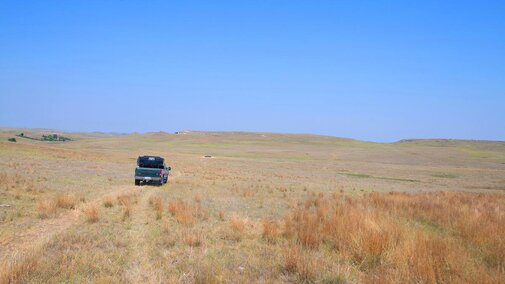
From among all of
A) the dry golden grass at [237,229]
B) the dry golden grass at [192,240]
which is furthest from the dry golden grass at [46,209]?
the dry golden grass at [237,229]

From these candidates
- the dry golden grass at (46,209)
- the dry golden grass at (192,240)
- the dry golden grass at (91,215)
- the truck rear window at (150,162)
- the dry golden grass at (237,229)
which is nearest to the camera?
the dry golden grass at (192,240)

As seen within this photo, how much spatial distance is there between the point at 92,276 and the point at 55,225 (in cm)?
584

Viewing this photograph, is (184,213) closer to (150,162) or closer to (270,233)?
(270,233)

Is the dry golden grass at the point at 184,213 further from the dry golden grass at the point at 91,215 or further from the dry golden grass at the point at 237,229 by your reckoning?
the dry golden grass at the point at 91,215

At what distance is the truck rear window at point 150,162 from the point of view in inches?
1271

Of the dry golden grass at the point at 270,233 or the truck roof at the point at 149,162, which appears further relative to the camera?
the truck roof at the point at 149,162

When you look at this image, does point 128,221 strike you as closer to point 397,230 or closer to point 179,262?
point 179,262

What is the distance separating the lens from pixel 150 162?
107ft

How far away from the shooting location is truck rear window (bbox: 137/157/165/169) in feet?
106

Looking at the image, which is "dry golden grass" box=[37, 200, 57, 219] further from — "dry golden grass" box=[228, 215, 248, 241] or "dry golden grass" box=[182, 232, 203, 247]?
"dry golden grass" box=[228, 215, 248, 241]

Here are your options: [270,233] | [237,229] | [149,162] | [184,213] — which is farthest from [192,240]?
[149,162]

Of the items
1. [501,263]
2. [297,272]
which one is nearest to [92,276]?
[297,272]

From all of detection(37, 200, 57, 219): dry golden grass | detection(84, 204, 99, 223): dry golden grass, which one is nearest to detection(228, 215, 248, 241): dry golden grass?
detection(84, 204, 99, 223): dry golden grass

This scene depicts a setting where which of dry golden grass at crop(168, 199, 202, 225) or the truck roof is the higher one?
the truck roof
